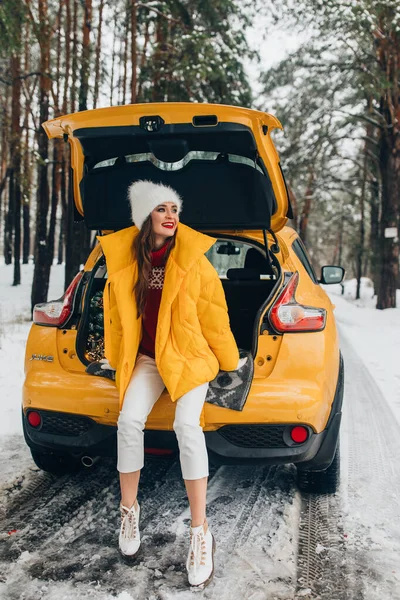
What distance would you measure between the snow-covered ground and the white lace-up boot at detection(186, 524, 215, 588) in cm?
5

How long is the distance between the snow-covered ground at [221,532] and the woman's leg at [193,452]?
0.31 meters

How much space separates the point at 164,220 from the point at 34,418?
1.38 meters

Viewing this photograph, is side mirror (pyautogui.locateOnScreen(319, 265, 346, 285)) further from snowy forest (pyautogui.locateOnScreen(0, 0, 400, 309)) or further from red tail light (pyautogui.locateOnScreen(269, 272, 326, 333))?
snowy forest (pyautogui.locateOnScreen(0, 0, 400, 309))

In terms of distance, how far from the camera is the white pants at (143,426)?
268 centimetres

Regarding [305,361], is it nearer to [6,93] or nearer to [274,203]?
[274,203]

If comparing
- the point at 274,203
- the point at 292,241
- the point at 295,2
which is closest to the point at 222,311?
the point at 274,203

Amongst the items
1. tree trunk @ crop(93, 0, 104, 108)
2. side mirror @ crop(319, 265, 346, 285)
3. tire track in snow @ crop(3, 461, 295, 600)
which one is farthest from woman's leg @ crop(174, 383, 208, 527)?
tree trunk @ crop(93, 0, 104, 108)

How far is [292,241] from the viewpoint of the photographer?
4.09 m

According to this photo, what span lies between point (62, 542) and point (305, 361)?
5.18 ft

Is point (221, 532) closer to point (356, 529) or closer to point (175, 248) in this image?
point (356, 529)

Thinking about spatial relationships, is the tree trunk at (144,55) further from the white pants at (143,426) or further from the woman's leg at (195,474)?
the woman's leg at (195,474)

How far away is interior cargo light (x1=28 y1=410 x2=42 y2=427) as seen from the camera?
3.21 metres

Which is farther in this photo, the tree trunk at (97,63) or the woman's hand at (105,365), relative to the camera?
the tree trunk at (97,63)

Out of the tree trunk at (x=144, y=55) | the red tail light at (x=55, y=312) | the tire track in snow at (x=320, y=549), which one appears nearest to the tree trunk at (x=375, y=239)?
the tree trunk at (x=144, y=55)
